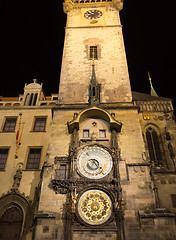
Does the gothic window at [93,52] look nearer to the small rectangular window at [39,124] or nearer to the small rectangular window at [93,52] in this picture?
the small rectangular window at [93,52]

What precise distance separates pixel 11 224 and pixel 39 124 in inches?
307

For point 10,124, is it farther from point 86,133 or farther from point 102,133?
point 102,133

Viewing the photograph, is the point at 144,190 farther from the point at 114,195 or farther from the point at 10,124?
the point at 10,124

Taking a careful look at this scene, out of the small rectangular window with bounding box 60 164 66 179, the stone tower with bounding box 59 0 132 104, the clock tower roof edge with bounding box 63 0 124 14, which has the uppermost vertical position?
the clock tower roof edge with bounding box 63 0 124 14

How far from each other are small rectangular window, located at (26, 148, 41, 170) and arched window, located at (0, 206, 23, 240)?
2922 millimetres

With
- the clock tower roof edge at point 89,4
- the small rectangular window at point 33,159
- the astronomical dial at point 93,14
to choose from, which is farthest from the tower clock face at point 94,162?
the clock tower roof edge at point 89,4

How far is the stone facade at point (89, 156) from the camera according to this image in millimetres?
10773

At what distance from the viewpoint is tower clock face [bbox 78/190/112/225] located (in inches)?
425

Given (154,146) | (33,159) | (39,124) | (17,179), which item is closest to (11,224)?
(17,179)

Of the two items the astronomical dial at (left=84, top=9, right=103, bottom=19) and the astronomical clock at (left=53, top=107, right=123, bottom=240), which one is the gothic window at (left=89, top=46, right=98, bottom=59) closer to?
the astronomical dial at (left=84, top=9, right=103, bottom=19)

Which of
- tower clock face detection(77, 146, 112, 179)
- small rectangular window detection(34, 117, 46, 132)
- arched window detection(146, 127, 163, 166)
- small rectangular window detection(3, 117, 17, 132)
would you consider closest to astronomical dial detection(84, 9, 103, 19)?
small rectangular window detection(34, 117, 46, 132)

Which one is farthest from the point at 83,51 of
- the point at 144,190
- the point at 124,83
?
the point at 144,190

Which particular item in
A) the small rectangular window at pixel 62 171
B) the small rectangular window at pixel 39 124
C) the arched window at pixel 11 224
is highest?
the small rectangular window at pixel 39 124

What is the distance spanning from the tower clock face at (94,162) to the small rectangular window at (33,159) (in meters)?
4.90
